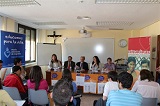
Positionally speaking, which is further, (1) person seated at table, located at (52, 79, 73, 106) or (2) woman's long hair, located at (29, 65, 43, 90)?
(2) woman's long hair, located at (29, 65, 43, 90)

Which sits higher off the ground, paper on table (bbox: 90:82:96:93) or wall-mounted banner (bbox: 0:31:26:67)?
wall-mounted banner (bbox: 0:31:26:67)

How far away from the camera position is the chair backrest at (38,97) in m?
2.77

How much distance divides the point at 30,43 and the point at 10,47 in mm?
2354

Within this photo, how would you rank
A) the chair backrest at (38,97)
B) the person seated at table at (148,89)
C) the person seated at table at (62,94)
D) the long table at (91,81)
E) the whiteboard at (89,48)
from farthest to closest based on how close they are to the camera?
the whiteboard at (89,48) < the long table at (91,81) < the chair backrest at (38,97) < the person seated at table at (148,89) < the person seated at table at (62,94)

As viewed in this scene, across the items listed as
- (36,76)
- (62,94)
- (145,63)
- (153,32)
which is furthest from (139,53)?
(62,94)

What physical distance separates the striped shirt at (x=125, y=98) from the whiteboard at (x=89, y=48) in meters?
5.69

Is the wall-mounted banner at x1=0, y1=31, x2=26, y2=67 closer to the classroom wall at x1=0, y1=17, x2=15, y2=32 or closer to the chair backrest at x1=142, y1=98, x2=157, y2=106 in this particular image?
the classroom wall at x1=0, y1=17, x2=15, y2=32

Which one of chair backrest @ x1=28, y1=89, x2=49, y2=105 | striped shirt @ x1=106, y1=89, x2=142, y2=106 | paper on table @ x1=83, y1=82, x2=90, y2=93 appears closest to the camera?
striped shirt @ x1=106, y1=89, x2=142, y2=106

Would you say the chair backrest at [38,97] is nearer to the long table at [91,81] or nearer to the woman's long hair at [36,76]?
the woman's long hair at [36,76]

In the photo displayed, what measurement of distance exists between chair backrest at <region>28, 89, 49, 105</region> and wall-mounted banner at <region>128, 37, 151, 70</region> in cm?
307

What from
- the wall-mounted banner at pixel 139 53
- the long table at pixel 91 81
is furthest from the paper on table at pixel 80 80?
the wall-mounted banner at pixel 139 53

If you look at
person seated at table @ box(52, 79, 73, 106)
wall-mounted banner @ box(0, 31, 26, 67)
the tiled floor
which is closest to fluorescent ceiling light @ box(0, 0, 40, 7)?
wall-mounted banner @ box(0, 31, 26, 67)

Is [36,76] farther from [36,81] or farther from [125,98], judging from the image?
[125,98]

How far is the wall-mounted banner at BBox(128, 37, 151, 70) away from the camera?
5145 millimetres
